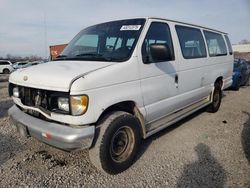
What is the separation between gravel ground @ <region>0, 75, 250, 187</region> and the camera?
313 centimetres

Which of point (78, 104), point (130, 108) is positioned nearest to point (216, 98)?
point (130, 108)

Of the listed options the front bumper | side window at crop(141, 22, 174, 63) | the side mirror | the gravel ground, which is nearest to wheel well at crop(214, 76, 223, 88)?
the gravel ground

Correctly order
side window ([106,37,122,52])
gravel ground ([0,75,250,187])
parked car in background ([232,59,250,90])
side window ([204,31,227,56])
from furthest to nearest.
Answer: parked car in background ([232,59,250,90]) → side window ([204,31,227,56]) → side window ([106,37,122,52]) → gravel ground ([0,75,250,187])

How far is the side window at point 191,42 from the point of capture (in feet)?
14.5

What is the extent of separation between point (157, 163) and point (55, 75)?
6.66ft

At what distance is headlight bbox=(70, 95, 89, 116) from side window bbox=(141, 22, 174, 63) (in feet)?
3.92

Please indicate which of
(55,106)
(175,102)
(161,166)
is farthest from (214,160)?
(55,106)

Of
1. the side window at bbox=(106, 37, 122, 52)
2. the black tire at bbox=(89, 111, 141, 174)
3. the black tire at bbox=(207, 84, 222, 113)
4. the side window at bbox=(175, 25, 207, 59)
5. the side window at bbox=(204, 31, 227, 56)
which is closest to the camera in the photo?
the black tire at bbox=(89, 111, 141, 174)

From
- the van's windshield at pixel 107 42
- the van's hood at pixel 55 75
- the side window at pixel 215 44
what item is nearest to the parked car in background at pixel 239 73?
the side window at pixel 215 44

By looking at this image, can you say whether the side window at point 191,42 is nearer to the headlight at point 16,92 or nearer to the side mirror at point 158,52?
the side mirror at point 158,52

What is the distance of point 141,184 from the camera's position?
10.1 feet

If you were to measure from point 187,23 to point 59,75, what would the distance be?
313 centimetres

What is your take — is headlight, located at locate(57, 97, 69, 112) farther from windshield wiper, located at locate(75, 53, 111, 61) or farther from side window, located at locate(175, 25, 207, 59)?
side window, located at locate(175, 25, 207, 59)

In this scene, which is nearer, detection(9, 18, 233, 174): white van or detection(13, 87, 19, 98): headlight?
detection(9, 18, 233, 174): white van
